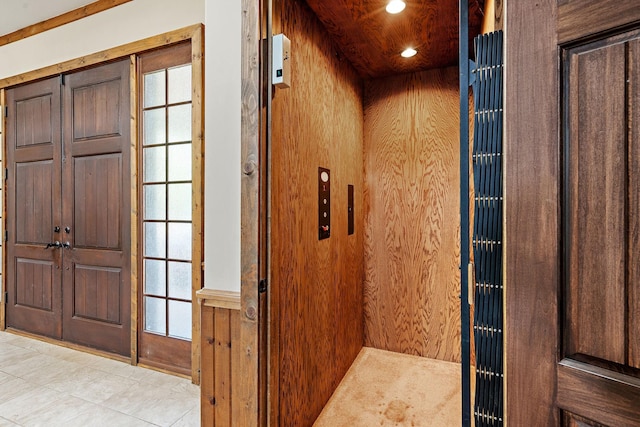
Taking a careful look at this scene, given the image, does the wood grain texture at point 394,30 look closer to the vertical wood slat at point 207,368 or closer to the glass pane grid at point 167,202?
the glass pane grid at point 167,202

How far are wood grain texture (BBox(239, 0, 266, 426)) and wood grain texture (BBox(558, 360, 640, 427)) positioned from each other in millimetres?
1035

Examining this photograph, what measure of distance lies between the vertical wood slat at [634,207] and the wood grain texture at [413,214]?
2.05 meters

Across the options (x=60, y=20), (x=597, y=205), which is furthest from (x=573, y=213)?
(x=60, y=20)

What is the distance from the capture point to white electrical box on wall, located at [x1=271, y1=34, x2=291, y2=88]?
1457 millimetres

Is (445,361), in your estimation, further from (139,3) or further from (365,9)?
(139,3)

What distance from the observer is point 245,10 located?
1444 mm

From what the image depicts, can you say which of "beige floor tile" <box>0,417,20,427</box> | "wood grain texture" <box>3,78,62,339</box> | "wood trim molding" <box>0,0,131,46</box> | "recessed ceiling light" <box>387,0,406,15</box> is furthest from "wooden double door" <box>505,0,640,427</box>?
"wood grain texture" <box>3,78,62,339</box>

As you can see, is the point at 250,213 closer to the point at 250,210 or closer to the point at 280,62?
the point at 250,210

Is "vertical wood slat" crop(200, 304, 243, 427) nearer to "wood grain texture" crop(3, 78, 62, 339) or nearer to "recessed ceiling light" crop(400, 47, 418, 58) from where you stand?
"recessed ceiling light" crop(400, 47, 418, 58)

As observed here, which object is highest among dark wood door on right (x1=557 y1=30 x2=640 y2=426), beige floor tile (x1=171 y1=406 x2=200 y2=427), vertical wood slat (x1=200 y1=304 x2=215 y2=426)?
dark wood door on right (x1=557 y1=30 x2=640 y2=426)

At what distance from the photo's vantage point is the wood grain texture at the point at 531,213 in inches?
33.0

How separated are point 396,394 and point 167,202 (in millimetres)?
2181

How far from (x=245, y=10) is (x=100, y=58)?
2.11 m

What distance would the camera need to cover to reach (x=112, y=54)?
2.80m
